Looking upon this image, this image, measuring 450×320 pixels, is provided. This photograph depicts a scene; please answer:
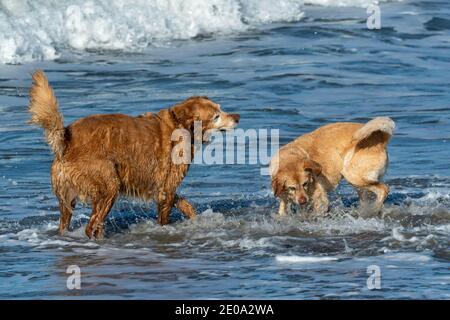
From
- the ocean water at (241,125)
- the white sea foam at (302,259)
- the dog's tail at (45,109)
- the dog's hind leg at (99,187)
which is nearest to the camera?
the ocean water at (241,125)

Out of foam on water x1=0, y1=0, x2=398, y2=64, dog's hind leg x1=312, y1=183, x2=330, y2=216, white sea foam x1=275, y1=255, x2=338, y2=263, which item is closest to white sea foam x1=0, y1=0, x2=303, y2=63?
foam on water x1=0, y1=0, x2=398, y2=64

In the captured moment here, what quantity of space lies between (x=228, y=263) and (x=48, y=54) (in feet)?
36.0

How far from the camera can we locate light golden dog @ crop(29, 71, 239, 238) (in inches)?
360

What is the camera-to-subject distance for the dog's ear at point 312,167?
965 cm

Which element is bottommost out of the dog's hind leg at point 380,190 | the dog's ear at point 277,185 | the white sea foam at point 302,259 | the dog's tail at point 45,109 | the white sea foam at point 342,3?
the white sea foam at point 302,259

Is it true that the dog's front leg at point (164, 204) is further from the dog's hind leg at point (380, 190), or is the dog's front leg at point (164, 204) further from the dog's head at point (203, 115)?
the dog's hind leg at point (380, 190)

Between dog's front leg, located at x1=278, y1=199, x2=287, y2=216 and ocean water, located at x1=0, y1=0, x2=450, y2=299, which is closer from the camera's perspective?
ocean water, located at x1=0, y1=0, x2=450, y2=299

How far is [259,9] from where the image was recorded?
2356cm

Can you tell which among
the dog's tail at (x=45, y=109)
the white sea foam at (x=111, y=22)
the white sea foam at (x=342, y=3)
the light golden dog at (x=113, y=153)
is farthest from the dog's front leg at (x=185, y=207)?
the white sea foam at (x=342, y=3)

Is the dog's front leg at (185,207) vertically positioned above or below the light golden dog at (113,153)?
below

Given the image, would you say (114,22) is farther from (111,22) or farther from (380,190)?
(380,190)

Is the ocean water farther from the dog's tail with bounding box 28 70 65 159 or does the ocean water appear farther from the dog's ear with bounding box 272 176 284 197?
the dog's tail with bounding box 28 70 65 159

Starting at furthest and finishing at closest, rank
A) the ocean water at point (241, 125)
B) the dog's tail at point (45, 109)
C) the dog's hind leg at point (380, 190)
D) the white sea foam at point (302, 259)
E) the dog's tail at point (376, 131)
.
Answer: the dog's hind leg at point (380, 190)
the dog's tail at point (376, 131)
the dog's tail at point (45, 109)
the white sea foam at point (302, 259)
the ocean water at point (241, 125)

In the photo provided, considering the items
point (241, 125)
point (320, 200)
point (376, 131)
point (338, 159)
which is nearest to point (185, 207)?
point (320, 200)
